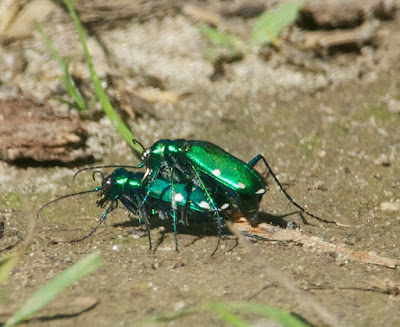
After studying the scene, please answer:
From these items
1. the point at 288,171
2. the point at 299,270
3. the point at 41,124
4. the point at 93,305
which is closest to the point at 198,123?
the point at 288,171

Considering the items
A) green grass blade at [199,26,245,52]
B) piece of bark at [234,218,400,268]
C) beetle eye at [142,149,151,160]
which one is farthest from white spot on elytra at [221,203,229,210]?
green grass blade at [199,26,245,52]

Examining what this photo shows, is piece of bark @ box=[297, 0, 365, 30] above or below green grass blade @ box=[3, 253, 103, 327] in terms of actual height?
above

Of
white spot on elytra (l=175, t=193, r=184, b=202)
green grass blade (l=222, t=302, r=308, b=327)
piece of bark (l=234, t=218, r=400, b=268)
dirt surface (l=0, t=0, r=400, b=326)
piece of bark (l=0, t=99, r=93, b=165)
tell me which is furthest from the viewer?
piece of bark (l=0, t=99, r=93, b=165)

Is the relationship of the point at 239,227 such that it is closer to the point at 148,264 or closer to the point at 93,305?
the point at 148,264

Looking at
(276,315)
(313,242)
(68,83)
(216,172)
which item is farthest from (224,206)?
(68,83)

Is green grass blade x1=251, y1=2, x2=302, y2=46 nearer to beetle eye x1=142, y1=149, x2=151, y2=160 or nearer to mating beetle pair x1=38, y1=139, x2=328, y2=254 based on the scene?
mating beetle pair x1=38, y1=139, x2=328, y2=254

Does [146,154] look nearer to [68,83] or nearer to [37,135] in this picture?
[37,135]
